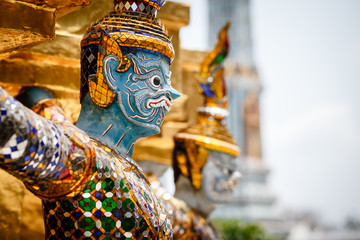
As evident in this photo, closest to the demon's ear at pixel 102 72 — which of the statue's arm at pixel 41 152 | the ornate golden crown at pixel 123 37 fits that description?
the ornate golden crown at pixel 123 37

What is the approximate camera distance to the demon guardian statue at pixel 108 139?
1.66 m

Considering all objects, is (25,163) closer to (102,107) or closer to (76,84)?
(102,107)

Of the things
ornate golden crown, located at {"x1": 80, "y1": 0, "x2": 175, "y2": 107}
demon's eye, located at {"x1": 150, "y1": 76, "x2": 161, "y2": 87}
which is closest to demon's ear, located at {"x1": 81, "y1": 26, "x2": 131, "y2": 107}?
ornate golden crown, located at {"x1": 80, "y1": 0, "x2": 175, "y2": 107}

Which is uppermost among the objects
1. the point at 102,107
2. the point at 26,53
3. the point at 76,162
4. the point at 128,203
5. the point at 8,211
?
the point at 26,53

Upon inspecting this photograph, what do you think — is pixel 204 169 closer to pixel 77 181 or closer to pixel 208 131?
pixel 208 131

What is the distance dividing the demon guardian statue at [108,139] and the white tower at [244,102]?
1572 centimetres

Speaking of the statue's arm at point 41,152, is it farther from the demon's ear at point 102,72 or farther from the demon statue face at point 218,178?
the demon statue face at point 218,178

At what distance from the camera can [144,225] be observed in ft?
6.36

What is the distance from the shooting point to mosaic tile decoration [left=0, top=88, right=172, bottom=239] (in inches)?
59.7

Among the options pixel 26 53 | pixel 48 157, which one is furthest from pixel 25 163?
pixel 26 53

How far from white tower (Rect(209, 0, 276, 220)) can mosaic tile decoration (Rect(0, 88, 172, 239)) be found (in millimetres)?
15809

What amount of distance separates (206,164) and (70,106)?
1.06m

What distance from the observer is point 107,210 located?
1861 millimetres

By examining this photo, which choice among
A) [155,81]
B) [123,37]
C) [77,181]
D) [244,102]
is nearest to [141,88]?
[155,81]
